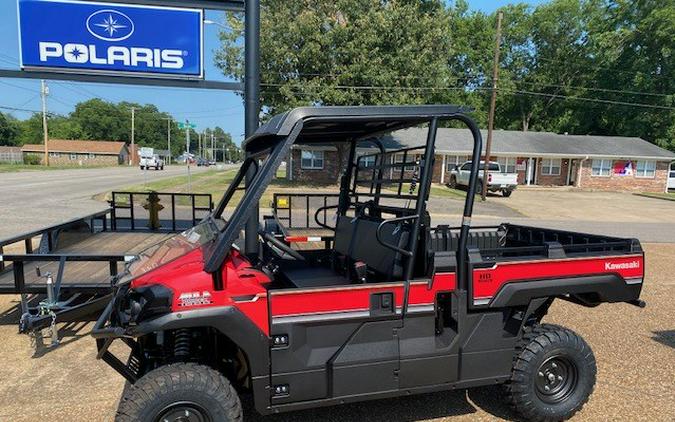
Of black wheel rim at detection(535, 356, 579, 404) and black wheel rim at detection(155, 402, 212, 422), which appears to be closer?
black wheel rim at detection(155, 402, 212, 422)

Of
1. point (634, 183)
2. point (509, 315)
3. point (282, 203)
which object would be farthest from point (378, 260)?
point (634, 183)

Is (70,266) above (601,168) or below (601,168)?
below

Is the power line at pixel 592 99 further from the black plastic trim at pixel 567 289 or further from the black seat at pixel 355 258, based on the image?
the black seat at pixel 355 258

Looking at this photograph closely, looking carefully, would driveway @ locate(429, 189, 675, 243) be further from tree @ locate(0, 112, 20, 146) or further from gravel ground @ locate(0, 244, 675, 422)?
tree @ locate(0, 112, 20, 146)

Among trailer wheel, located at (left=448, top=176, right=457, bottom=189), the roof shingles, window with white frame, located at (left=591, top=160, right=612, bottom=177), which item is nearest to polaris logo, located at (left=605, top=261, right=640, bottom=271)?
trailer wheel, located at (left=448, top=176, right=457, bottom=189)

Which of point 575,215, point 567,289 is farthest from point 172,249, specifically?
point 575,215

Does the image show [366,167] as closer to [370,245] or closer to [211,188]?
[370,245]

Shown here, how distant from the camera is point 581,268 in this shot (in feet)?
10.4

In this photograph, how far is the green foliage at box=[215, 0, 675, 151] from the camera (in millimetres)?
22625

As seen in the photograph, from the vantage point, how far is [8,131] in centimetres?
9362

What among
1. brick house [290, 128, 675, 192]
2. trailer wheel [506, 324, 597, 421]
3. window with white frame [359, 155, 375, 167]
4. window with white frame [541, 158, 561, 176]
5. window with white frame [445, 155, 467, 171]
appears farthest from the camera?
window with white frame [541, 158, 561, 176]

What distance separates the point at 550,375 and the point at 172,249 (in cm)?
273

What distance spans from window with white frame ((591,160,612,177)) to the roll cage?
35.5 meters

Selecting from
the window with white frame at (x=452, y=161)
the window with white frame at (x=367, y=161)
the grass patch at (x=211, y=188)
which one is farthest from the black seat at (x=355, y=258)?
the window with white frame at (x=452, y=161)
